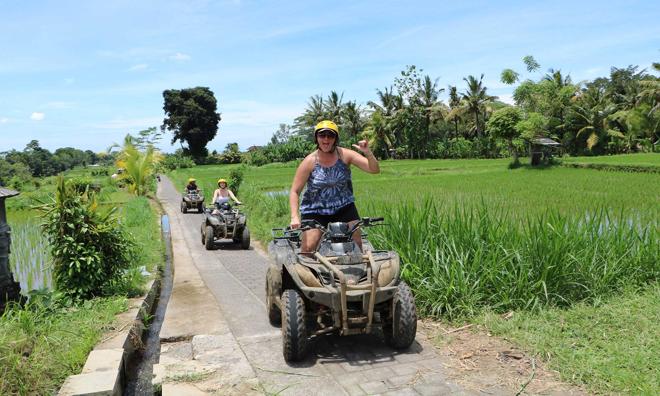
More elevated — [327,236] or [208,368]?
[327,236]

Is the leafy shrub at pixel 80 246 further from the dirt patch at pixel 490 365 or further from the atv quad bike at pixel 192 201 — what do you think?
the atv quad bike at pixel 192 201

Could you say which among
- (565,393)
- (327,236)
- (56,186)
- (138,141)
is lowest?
(565,393)

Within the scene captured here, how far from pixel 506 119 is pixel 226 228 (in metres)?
24.3

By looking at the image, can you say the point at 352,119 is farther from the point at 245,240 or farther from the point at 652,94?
the point at 245,240

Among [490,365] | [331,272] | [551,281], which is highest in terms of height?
[331,272]

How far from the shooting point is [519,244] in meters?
5.10

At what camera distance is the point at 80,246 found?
5.33 metres

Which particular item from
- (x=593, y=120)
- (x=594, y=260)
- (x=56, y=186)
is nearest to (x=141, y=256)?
(x=56, y=186)

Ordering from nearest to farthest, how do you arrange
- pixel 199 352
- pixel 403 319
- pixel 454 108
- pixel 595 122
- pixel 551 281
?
pixel 403 319
pixel 199 352
pixel 551 281
pixel 595 122
pixel 454 108

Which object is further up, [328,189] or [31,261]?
[328,189]

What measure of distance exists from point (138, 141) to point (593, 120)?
31.2 m

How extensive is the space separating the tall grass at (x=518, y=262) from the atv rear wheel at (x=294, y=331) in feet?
4.77

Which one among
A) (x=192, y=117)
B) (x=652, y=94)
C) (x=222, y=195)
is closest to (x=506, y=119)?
(x=652, y=94)

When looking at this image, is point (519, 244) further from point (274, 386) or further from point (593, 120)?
point (593, 120)
